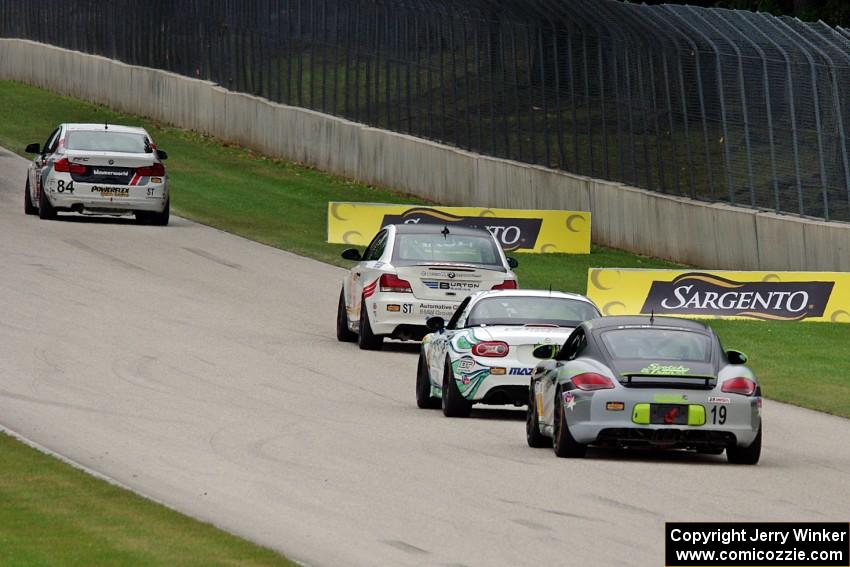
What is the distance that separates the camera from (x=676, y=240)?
123 feet

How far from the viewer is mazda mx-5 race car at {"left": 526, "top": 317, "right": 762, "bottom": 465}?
50.3ft

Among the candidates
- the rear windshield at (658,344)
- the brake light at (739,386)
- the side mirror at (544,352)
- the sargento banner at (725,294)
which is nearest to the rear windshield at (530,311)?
the side mirror at (544,352)

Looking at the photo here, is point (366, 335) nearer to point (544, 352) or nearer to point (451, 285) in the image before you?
point (451, 285)

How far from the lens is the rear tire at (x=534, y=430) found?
54.5 ft

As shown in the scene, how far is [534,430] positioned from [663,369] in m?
1.62

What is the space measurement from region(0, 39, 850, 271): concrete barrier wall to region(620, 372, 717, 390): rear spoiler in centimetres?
1727

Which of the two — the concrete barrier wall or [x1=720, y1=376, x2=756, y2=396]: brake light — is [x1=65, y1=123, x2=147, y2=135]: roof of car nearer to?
the concrete barrier wall

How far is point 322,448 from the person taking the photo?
16.0 m

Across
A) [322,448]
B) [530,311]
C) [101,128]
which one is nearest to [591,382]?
[322,448]

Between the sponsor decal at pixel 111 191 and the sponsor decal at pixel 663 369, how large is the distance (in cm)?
2161

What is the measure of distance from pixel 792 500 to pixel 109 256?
1994cm

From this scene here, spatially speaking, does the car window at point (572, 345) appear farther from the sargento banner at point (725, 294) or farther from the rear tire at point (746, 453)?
the sargento banner at point (725, 294)

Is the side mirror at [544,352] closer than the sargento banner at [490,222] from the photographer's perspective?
Yes

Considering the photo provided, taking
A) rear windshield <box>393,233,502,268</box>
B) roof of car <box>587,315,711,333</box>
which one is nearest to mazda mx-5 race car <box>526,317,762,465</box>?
roof of car <box>587,315,711,333</box>
